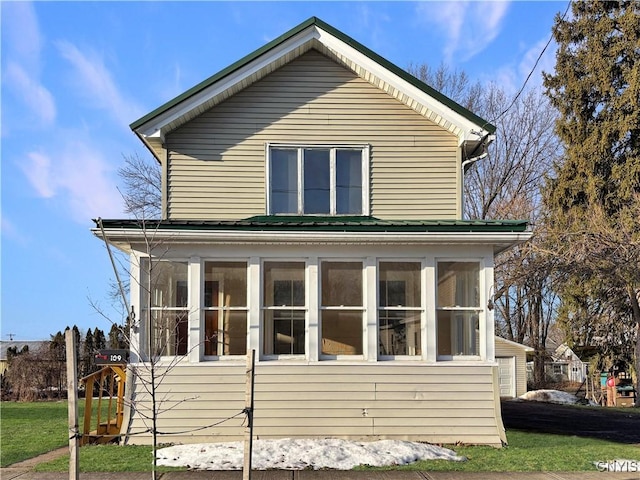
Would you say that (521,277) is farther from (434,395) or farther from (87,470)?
(87,470)

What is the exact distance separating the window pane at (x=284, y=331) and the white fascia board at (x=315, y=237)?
1280mm

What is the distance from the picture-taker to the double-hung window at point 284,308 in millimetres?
11055

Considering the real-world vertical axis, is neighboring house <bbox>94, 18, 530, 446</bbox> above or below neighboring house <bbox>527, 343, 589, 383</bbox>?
above

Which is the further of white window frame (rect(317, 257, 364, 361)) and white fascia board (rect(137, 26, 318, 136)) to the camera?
white fascia board (rect(137, 26, 318, 136))

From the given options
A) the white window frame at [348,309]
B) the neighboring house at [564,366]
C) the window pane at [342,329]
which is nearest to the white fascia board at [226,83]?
the white window frame at [348,309]

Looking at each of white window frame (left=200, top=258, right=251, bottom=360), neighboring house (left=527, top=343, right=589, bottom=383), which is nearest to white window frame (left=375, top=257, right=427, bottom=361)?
white window frame (left=200, top=258, right=251, bottom=360)

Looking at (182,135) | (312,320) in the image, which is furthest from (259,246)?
(182,135)

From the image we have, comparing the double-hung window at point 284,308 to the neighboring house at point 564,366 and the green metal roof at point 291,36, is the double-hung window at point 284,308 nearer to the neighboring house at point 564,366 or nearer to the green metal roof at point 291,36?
the green metal roof at point 291,36

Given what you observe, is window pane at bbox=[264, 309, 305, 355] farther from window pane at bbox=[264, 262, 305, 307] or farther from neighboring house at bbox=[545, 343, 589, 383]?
neighboring house at bbox=[545, 343, 589, 383]

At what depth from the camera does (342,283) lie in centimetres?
1115

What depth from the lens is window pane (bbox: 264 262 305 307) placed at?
436 inches

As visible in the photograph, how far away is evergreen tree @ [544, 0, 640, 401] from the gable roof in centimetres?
1366

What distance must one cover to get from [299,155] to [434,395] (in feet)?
17.7

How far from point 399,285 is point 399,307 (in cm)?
38
